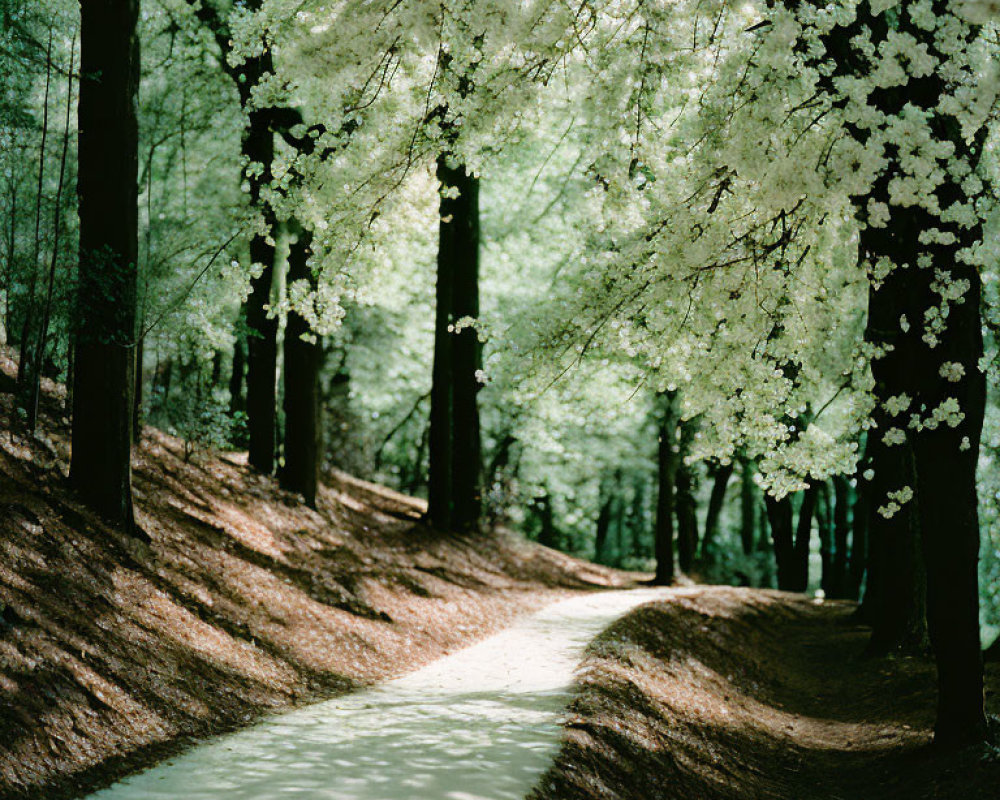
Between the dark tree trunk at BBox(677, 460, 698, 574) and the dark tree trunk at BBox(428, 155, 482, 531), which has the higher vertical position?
the dark tree trunk at BBox(428, 155, 482, 531)

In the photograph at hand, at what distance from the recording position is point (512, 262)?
830 inches

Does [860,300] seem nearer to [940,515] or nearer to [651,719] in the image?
[940,515]

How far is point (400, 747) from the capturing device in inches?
242

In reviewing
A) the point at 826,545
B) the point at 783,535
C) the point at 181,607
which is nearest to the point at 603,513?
the point at 826,545

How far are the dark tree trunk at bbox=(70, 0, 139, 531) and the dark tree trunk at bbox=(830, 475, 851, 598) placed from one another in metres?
20.5

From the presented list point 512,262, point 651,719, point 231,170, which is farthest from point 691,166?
point 512,262

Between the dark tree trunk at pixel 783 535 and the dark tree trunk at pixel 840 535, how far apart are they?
56.7 inches

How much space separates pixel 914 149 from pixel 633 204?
3.65 m

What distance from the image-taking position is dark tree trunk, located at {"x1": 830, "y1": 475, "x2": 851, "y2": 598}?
81.2 feet

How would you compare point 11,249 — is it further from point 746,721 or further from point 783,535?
point 783,535

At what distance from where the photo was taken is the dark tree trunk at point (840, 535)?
2475 centimetres

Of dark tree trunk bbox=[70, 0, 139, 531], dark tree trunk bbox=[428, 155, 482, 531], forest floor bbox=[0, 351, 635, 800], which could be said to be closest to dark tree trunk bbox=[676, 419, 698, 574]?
dark tree trunk bbox=[428, 155, 482, 531]

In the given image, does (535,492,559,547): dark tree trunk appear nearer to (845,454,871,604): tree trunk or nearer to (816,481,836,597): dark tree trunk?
(816,481,836,597): dark tree trunk

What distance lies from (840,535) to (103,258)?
22.0 meters
